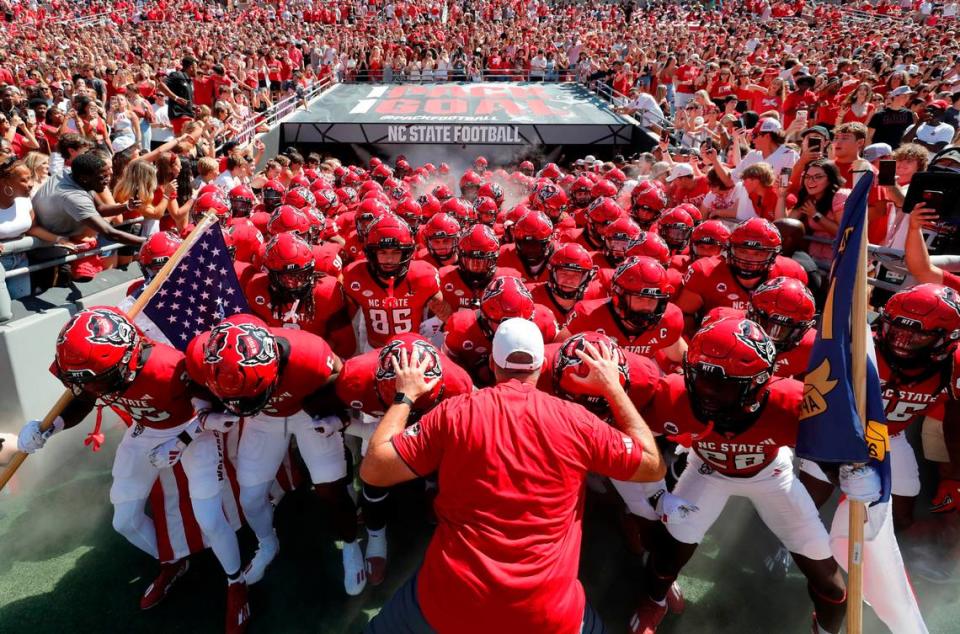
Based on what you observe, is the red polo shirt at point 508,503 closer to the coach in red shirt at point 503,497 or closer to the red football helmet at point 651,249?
the coach in red shirt at point 503,497

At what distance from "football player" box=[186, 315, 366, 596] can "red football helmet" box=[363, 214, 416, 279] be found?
48.7 inches

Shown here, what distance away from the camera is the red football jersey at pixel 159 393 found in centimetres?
340

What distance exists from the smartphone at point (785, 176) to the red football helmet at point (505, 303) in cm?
424

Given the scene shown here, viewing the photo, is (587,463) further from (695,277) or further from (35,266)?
(35,266)

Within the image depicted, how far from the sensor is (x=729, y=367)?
2803 millimetres

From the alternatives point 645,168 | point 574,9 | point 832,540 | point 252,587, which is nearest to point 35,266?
point 252,587

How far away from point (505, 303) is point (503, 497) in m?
1.59

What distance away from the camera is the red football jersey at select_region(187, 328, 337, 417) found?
3459 mm

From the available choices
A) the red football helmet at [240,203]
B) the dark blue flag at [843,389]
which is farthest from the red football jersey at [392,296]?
the red football helmet at [240,203]

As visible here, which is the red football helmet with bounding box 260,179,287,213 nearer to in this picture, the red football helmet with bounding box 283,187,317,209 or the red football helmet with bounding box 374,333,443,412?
the red football helmet with bounding box 283,187,317,209

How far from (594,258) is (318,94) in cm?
1772

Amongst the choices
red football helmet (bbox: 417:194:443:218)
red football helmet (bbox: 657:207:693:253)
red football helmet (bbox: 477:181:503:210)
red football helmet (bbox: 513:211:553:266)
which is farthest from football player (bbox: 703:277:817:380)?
red football helmet (bbox: 477:181:503:210)

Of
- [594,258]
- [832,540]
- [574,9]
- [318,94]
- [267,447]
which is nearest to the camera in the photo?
[832,540]

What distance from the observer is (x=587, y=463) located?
8.25ft
